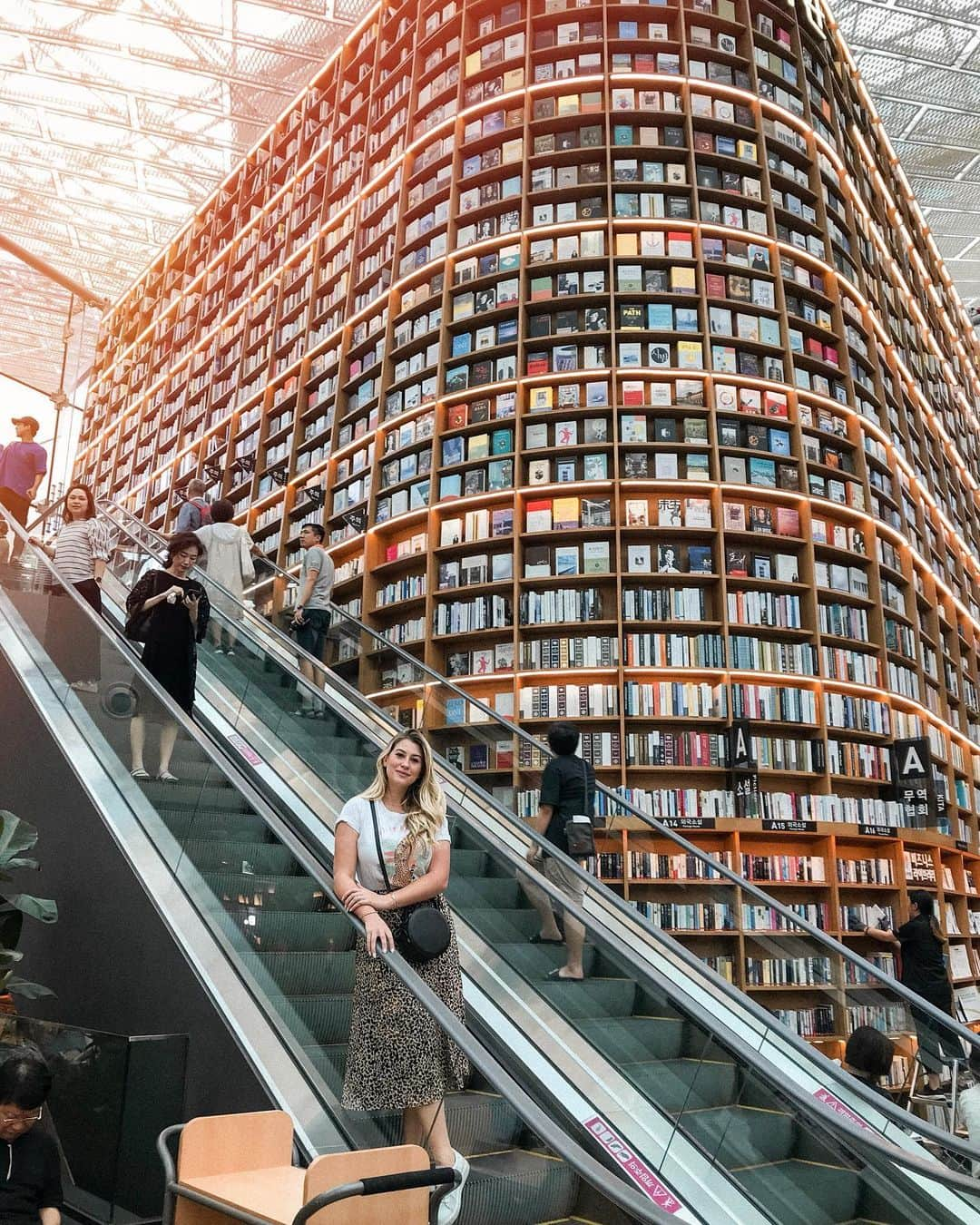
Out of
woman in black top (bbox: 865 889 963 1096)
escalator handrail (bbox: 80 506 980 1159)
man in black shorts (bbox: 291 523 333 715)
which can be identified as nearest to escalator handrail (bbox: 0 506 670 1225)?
escalator handrail (bbox: 80 506 980 1159)

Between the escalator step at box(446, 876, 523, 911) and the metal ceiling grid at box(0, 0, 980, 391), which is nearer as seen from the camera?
the escalator step at box(446, 876, 523, 911)

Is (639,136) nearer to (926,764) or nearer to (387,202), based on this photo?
(387,202)

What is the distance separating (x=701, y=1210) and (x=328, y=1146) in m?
1.02

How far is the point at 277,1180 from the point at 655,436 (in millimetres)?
5520

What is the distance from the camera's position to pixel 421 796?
8.97 ft

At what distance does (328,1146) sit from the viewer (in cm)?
256

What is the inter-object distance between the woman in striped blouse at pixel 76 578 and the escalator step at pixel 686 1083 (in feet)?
10.1

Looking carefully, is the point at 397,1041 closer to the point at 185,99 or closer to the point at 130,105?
the point at 185,99

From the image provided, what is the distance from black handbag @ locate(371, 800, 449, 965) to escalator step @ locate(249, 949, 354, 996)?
172 mm

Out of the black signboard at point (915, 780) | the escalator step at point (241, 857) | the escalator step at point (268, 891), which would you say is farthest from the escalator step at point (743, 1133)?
the black signboard at point (915, 780)

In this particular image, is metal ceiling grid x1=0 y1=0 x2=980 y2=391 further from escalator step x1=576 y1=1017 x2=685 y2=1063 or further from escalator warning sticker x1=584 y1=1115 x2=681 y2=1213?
escalator warning sticker x1=584 y1=1115 x2=681 y2=1213

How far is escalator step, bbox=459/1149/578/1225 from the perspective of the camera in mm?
2109

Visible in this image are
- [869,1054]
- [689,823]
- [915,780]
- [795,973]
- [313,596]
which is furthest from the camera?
[313,596]

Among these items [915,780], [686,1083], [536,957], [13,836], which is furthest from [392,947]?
[915,780]
